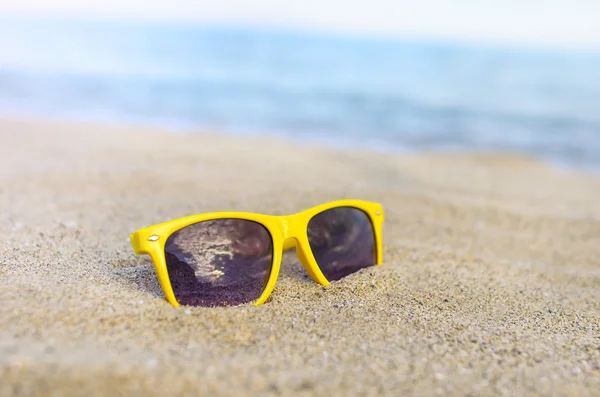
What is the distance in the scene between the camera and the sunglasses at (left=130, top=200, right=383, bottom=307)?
1837 mm

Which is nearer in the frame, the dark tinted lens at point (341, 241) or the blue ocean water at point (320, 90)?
the dark tinted lens at point (341, 241)

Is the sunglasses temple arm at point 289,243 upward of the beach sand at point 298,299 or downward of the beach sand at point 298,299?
upward

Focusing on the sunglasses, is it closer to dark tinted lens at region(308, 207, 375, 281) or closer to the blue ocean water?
dark tinted lens at region(308, 207, 375, 281)

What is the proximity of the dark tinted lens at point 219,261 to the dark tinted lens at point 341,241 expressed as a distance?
274 mm

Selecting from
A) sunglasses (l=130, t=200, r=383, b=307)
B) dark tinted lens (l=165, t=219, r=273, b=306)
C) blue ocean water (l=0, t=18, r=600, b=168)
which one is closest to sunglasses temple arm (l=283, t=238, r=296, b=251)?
sunglasses (l=130, t=200, r=383, b=307)

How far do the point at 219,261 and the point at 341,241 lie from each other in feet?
1.99

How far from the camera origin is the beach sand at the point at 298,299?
4.62ft

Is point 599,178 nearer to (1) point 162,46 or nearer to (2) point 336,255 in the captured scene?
(2) point 336,255

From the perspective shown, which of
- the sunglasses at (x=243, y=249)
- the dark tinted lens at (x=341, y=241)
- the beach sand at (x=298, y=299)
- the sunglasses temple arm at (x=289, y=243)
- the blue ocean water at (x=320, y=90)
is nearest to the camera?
the beach sand at (x=298, y=299)

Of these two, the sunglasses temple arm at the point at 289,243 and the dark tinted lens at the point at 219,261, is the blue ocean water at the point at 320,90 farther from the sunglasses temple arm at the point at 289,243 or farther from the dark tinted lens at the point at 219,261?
the dark tinted lens at the point at 219,261

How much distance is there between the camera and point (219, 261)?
77.5 inches

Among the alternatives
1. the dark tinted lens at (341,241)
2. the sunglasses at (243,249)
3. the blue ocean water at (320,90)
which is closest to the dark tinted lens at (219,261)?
the sunglasses at (243,249)

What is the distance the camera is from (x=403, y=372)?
1.50 metres

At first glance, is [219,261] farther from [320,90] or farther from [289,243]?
[320,90]
